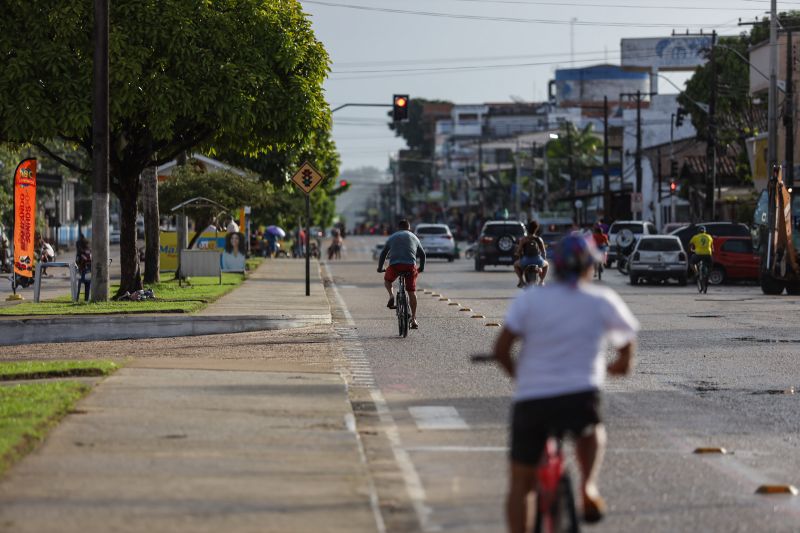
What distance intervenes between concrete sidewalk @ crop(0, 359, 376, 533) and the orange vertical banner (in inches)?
647

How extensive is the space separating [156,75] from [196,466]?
1829 cm

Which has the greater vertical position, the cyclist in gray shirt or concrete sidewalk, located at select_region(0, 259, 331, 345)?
the cyclist in gray shirt

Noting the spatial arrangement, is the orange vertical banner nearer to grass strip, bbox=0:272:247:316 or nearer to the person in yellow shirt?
grass strip, bbox=0:272:247:316

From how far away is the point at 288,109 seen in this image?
28578mm

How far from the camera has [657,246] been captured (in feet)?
142

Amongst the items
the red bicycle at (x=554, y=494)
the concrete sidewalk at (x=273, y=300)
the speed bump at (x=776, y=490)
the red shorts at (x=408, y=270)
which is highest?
the red shorts at (x=408, y=270)

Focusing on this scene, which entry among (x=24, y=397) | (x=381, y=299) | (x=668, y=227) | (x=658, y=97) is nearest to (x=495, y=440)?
(x=24, y=397)

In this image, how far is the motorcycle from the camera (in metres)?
51.9

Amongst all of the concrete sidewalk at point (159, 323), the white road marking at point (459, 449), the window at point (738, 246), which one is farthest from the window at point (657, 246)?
the white road marking at point (459, 449)

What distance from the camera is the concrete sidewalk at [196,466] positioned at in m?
8.23

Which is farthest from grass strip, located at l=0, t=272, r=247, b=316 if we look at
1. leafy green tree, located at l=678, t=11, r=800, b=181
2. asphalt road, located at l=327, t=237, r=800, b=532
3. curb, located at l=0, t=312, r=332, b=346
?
leafy green tree, located at l=678, t=11, r=800, b=181

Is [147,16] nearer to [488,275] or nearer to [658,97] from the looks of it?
[488,275]

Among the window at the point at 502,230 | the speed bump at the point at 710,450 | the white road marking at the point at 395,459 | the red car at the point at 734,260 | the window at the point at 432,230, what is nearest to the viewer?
the white road marking at the point at 395,459

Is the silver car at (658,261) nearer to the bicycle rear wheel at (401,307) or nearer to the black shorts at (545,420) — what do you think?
the bicycle rear wheel at (401,307)
